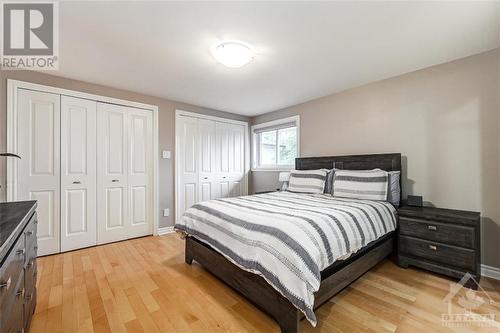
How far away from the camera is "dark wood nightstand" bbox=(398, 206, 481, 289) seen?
2.00 metres

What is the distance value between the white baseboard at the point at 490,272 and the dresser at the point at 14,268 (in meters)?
3.66

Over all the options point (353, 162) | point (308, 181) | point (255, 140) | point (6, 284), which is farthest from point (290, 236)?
point (255, 140)

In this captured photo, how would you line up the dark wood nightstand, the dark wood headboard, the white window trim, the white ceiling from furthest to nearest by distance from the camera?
the white window trim
the dark wood headboard
the dark wood nightstand
the white ceiling

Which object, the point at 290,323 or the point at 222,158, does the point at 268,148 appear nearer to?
the point at 222,158

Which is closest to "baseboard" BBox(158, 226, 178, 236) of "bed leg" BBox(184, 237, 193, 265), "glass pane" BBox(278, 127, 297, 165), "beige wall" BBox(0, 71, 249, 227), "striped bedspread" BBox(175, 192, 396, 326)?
"beige wall" BBox(0, 71, 249, 227)

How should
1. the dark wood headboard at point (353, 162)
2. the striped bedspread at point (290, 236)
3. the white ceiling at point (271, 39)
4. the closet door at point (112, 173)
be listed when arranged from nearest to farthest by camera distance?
the striped bedspread at point (290, 236), the white ceiling at point (271, 39), the dark wood headboard at point (353, 162), the closet door at point (112, 173)

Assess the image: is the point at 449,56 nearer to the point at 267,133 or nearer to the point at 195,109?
the point at 267,133

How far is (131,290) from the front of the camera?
77.2 inches

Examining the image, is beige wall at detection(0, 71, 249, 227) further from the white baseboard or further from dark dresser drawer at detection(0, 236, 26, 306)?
the white baseboard

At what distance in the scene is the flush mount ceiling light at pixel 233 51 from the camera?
6.59 ft

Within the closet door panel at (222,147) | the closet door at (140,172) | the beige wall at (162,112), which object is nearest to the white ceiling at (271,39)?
the beige wall at (162,112)

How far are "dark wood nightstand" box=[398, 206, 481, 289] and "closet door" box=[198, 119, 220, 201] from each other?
122 inches

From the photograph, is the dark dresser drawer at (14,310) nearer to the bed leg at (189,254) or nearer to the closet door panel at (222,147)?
the bed leg at (189,254)

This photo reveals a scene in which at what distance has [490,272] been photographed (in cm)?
217
